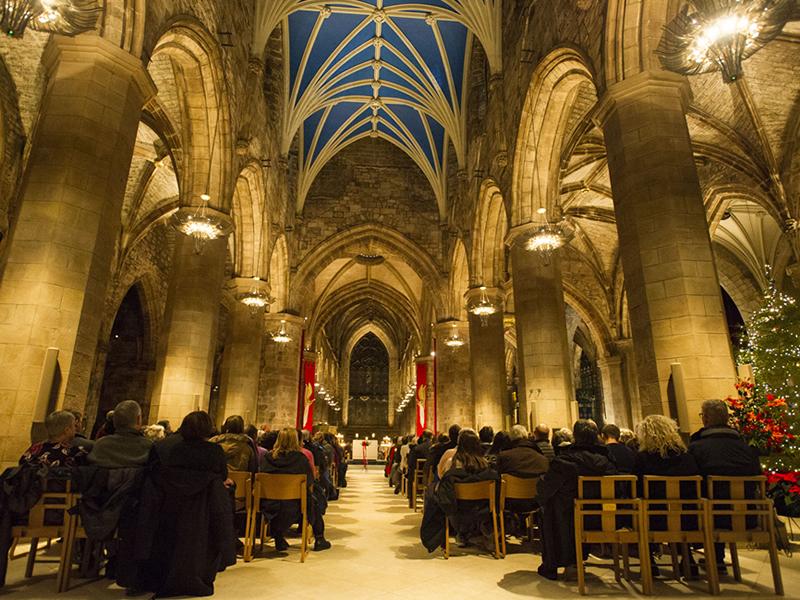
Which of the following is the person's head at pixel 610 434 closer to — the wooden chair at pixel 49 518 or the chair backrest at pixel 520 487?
the chair backrest at pixel 520 487

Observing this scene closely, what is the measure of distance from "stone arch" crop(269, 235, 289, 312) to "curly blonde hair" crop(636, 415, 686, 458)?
16.6 metres

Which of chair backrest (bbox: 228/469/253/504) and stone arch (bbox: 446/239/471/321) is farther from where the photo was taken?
stone arch (bbox: 446/239/471/321)

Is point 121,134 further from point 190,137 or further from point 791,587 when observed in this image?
point 791,587

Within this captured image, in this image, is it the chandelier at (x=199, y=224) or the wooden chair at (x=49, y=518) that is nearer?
the wooden chair at (x=49, y=518)

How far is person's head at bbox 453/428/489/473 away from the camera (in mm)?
4777

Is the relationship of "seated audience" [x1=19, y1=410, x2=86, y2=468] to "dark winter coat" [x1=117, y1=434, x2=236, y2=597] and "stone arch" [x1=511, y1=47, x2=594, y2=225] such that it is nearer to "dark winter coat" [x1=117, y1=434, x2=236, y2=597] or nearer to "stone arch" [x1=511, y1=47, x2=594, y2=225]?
"dark winter coat" [x1=117, y1=434, x2=236, y2=597]

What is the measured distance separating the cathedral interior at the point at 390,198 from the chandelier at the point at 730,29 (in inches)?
4.8

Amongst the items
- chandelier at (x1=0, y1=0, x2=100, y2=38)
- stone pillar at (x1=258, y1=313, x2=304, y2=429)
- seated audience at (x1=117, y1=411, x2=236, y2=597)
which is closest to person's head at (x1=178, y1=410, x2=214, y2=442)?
seated audience at (x1=117, y1=411, x2=236, y2=597)

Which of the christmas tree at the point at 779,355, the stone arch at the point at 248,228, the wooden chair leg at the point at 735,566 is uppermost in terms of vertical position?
the stone arch at the point at 248,228

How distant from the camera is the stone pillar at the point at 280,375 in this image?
744 inches

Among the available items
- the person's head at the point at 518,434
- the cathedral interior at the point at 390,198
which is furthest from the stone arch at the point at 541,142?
the person's head at the point at 518,434

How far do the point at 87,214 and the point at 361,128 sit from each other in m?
18.2

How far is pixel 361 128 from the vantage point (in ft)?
73.9

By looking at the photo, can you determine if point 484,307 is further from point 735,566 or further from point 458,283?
point 735,566
